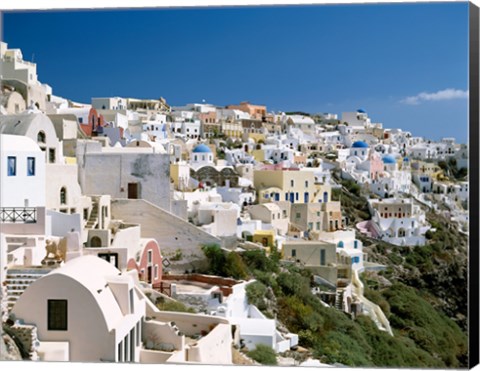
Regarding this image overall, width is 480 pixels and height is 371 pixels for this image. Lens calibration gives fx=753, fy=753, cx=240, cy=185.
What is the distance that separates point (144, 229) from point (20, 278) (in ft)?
9.31

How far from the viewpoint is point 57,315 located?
7.11 metres

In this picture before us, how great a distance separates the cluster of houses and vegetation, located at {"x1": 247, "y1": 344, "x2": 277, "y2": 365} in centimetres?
11

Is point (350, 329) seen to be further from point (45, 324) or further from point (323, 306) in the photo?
point (45, 324)

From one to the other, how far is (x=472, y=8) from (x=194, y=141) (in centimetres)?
1383

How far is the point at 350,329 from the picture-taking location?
9.75m

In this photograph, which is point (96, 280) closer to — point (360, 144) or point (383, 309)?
point (383, 309)

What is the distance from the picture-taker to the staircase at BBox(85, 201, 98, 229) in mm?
9859

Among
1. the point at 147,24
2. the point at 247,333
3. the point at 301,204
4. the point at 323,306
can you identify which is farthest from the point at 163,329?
the point at 301,204

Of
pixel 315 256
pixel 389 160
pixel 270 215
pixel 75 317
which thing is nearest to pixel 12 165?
pixel 75 317

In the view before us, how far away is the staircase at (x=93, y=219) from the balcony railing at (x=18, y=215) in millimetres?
1224

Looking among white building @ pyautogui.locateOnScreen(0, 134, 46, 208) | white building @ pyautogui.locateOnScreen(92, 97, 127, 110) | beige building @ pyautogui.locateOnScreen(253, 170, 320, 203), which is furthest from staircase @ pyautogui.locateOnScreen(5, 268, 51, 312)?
beige building @ pyautogui.locateOnScreen(253, 170, 320, 203)

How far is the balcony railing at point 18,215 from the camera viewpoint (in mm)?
8523

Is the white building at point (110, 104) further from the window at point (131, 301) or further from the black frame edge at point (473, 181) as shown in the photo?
the black frame edge at point (473, 181)

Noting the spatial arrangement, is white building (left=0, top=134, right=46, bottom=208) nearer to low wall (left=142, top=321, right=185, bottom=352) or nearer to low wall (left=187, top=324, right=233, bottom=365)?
low wall (left=142, top=321, right=185, bottom=352)
